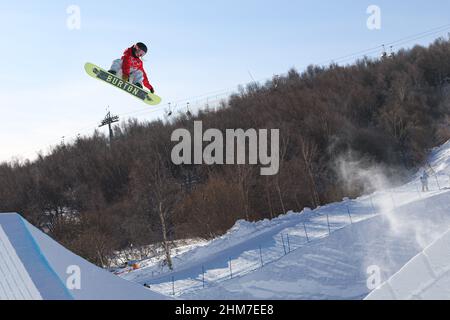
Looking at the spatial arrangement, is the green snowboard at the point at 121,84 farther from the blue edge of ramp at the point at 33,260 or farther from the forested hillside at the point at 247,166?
the forested hillside at the point at 247,166

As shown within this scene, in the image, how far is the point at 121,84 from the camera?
13664 millimetres

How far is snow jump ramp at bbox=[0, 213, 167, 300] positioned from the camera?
888cm

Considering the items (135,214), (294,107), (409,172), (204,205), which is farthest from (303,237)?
(294,107)

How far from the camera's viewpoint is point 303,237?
24.1 m

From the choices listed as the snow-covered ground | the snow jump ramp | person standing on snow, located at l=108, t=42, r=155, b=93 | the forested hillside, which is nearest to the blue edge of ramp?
the snow jump ramp

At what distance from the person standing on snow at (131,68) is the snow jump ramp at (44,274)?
15.1 feet

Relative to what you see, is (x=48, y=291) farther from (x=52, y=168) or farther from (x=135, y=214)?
(x=52, y=168)

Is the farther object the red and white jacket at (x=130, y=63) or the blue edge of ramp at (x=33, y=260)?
the red and white jacket at (x=130, y=63)

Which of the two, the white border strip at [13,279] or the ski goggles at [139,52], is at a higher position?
the ski goggles at [139,52]

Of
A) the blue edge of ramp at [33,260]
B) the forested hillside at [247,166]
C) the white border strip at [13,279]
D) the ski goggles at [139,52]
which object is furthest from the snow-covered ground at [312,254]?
the ski goggles at [139,52]

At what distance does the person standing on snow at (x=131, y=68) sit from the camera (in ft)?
39.8

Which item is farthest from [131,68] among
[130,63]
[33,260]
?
[33,260]

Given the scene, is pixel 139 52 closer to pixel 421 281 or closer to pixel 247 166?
pixel 421 281

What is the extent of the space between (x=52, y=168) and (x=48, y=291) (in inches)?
2595
